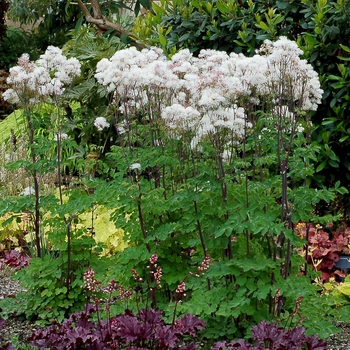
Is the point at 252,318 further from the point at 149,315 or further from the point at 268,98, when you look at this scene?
the point at 268,98

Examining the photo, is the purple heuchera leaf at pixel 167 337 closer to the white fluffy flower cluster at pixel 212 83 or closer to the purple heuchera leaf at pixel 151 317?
the purple heuchera leaf at pixel 151 317

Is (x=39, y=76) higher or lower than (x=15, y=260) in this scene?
higher

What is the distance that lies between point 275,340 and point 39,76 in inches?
84.0

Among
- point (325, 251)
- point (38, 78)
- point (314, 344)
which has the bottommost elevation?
point (325, 251)

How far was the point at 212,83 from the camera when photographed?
3531mm

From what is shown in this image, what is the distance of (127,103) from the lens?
13.9 ft

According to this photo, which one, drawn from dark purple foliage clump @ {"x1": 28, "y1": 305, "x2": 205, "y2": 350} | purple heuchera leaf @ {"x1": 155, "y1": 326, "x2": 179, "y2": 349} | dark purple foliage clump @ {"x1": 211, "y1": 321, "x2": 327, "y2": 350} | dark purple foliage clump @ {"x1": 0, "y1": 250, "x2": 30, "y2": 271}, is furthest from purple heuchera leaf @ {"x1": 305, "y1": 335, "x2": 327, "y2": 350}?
dark purple foliage clump @ {"x1": 0, "y1": 250, "x2": 30, "y2": 271}

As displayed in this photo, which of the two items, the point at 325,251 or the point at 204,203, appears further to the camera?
the point at 325,251

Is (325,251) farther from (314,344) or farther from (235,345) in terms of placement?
(235,345)

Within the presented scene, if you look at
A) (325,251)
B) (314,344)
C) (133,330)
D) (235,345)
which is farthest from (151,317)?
(325,251)

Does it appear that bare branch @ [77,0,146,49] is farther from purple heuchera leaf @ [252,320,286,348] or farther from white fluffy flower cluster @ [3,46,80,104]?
purple heuchera leaf @ [252,320,286,348]

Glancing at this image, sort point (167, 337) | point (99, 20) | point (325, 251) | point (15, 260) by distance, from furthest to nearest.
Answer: point (99, 20) < point (15, 260) < point (325, 251) < point (167, 337)

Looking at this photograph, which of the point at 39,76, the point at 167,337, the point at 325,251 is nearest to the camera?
the point at 167,337

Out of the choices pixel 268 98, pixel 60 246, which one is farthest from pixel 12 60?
pixel 268 98
